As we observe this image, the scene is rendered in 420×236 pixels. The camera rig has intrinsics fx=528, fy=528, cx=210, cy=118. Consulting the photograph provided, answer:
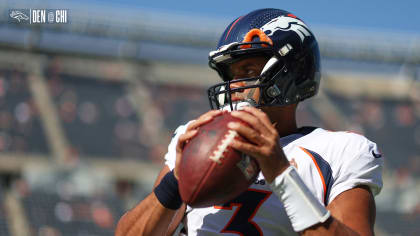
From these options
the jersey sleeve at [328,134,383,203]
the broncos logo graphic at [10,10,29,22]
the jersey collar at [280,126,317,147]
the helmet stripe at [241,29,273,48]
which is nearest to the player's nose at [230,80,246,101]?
the helmet stripe at [241,29,273,48]

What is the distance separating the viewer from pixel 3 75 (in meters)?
8.53

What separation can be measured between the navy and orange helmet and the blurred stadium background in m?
5.75

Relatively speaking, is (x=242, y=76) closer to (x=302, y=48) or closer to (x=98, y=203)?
(x=302, y=48)

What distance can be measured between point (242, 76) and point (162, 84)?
8.10 metres

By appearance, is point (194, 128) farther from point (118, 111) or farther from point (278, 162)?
point (118, 111)

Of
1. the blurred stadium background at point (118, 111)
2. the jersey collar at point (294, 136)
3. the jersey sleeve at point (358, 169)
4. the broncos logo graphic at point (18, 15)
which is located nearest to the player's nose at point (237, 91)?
the jersey collar at point (294, 136)

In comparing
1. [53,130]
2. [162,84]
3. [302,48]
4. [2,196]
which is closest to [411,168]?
[162,84]

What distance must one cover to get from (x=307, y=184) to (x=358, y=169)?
0.51 feet

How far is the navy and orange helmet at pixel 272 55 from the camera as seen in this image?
1.68 m

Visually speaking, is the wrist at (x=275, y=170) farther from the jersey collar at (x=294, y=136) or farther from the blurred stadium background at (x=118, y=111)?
the blurred stadium background at (x=118, y=111)

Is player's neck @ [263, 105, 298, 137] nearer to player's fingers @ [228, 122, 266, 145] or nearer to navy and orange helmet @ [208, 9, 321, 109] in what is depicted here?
navy and orange helmet @ [208, 9, 321, 109]

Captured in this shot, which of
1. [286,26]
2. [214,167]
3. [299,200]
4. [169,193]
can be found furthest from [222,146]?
[286,26]

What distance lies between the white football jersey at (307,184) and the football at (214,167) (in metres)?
0.27

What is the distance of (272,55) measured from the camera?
5.67 ft
